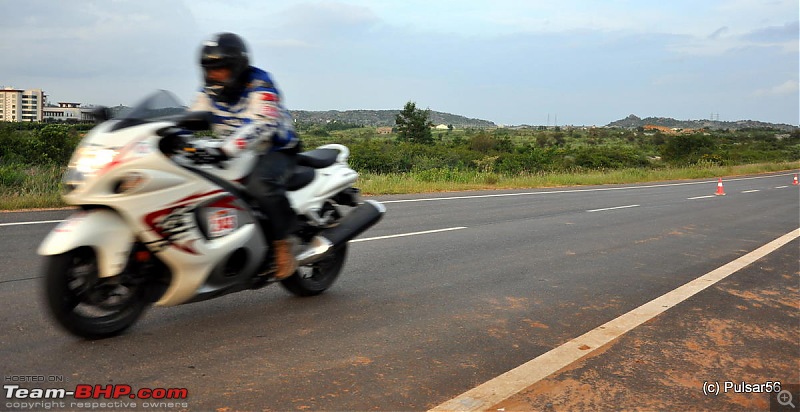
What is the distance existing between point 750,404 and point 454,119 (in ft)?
561

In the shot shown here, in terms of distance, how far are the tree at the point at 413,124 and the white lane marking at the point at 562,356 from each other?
85.4 m

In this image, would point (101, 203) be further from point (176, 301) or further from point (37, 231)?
point (37, 231)

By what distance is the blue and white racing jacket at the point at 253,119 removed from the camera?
4445 mm

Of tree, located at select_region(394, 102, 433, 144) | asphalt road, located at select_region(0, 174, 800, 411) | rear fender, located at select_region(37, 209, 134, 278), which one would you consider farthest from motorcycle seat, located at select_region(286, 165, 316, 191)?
tree, located at select_region(394, 102, 433, 144)

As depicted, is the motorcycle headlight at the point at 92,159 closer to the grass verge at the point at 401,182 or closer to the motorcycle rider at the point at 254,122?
the motorcycle rider at the point at 254,122

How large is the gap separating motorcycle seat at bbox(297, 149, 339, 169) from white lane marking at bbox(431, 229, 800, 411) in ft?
7.83

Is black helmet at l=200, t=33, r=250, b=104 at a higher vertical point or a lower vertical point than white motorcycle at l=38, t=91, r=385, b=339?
higher

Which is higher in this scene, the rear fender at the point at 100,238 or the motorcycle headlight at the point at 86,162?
the motorcycle headlight at the point at 86,162

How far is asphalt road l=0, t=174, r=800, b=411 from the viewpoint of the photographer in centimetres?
372

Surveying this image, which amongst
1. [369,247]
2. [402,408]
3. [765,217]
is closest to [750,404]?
[402,408]

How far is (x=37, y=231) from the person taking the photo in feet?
26.7

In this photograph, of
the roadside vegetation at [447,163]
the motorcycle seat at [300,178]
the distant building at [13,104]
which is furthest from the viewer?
the roadside vegetation at [447,163]

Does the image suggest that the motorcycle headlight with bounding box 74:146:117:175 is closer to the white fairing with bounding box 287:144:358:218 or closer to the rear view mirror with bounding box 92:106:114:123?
the rear view mirror with bounding box 92:106:114:123

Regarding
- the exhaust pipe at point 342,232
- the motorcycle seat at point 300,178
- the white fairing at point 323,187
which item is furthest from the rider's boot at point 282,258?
the motorcycle seat at point 300,178
